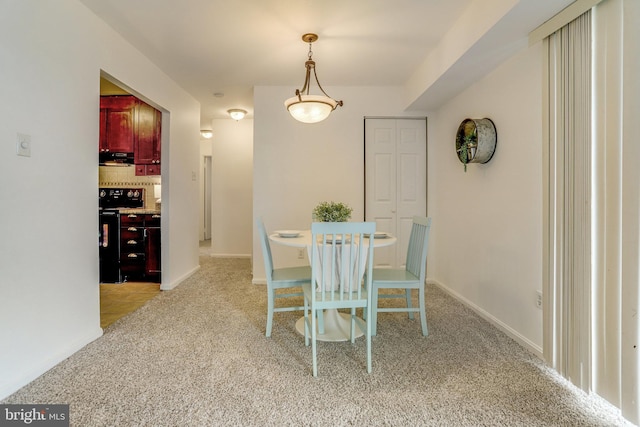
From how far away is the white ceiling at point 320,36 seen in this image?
223cm

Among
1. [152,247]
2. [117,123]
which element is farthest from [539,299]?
[117,123]

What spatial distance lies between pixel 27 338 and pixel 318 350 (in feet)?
5.61

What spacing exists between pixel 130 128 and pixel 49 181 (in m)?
2.23

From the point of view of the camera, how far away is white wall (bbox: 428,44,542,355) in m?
2.23

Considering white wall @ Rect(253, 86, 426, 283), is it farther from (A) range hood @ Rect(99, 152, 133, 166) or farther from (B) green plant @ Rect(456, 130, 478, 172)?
(A) range hood @ Rect(99, 152, 133, 166)

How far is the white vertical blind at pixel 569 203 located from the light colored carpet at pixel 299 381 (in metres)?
0.23

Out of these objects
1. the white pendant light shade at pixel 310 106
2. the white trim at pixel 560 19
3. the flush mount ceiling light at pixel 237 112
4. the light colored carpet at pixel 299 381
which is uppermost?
the flush mount ceiling light at pixel 237 112

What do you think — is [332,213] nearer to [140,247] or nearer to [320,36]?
[320,36]

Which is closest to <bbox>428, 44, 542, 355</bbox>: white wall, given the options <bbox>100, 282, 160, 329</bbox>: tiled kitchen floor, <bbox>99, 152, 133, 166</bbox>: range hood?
<bbox>100, 282, 160, 329</bbox>: tiled kitchen floor

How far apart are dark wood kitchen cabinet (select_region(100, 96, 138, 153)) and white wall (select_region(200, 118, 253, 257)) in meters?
1.77

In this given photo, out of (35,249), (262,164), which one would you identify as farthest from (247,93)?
(35,249)

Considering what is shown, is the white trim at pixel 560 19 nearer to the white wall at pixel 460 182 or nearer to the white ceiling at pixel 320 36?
the white ceiling at pixel 320 36

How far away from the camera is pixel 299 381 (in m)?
1.83

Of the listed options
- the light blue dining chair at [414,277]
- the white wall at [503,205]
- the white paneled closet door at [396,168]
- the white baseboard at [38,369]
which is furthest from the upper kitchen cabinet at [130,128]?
the white wall at [503,205]
